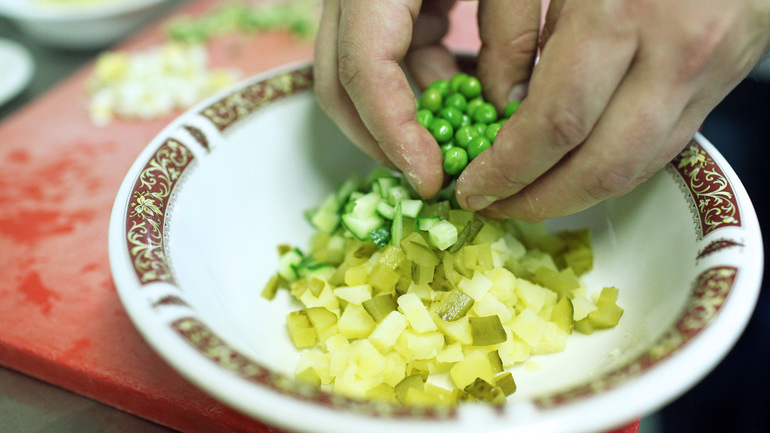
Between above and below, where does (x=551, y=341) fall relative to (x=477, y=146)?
below

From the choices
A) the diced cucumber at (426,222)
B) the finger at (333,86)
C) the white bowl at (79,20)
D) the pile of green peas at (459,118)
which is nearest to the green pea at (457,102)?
the pile of green peas at (459,118)

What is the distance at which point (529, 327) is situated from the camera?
4.34 ft

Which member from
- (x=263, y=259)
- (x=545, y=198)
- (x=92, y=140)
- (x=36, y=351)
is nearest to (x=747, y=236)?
(x=545, y=198)

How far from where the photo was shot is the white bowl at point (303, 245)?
0.86 meters

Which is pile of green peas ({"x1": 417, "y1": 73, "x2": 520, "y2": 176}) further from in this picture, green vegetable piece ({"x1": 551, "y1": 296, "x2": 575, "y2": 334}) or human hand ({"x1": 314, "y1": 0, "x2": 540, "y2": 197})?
green vegetable piece ({"x1": 551, "y1": 296, "x2": 575, "y2": 334})

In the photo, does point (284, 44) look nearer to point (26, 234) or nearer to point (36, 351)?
point (26, 234)

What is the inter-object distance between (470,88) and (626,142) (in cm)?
58

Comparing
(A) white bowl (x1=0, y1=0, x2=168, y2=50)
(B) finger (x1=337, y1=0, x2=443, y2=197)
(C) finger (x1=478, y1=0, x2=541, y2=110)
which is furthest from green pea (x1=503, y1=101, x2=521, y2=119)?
(A) white bowl (x1=0, y1=0, x2=168, y2=50)

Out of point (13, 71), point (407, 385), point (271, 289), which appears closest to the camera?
point (407, 385)

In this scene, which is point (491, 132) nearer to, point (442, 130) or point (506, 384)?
point (442, 130)

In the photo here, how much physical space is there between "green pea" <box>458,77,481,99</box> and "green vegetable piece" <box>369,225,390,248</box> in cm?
46

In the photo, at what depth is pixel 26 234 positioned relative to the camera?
6.13 feet

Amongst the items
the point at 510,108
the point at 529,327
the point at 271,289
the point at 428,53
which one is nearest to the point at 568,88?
the point at 510,108

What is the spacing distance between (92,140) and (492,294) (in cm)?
179
